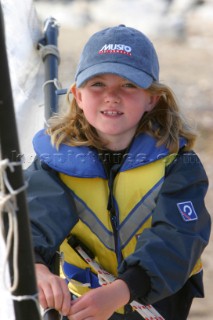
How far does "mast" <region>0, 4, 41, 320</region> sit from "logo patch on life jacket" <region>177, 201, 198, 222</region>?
701 mm

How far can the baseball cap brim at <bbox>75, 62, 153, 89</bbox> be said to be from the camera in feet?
6.03

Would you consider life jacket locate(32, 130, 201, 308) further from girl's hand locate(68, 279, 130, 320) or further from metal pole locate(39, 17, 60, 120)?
metal pole locate(39, 17, 60, 120)

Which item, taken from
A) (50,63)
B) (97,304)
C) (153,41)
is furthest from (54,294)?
(153,41)

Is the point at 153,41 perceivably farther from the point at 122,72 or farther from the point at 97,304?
the point at 97,304

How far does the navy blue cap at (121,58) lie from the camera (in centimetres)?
185

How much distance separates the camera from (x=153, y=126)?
199cm

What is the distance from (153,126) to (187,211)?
27 cm

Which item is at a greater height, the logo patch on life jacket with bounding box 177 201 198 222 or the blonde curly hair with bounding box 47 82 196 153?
the blonde curly hair with bounding box 47 82 196 153

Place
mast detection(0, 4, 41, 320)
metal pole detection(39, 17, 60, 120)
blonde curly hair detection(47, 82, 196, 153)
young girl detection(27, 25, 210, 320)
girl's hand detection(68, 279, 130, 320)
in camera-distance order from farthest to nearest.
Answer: metal pole detection(39, 17, 60, 120) → blonde curly hair detection(47, 82, 196, 153) → young girl detection(27, 25, 210, 320) → girl's hand detection(68, 279, 130, 320) → mast detection(0, 4, 41, 320)

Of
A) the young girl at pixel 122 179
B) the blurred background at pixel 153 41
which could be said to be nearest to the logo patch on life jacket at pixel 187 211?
the young girl at pixel 122 179

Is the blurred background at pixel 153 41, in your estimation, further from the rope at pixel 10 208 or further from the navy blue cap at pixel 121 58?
the navy blue cap at pixel 121 58

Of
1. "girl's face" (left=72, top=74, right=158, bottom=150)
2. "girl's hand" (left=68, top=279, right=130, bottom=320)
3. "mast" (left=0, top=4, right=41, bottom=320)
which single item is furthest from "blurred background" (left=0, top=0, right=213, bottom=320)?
"girl's face" (left=72, top=74, right=158, bottom=150)

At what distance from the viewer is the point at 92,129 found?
6.54 ft

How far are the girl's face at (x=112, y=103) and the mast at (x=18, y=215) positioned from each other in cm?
76
